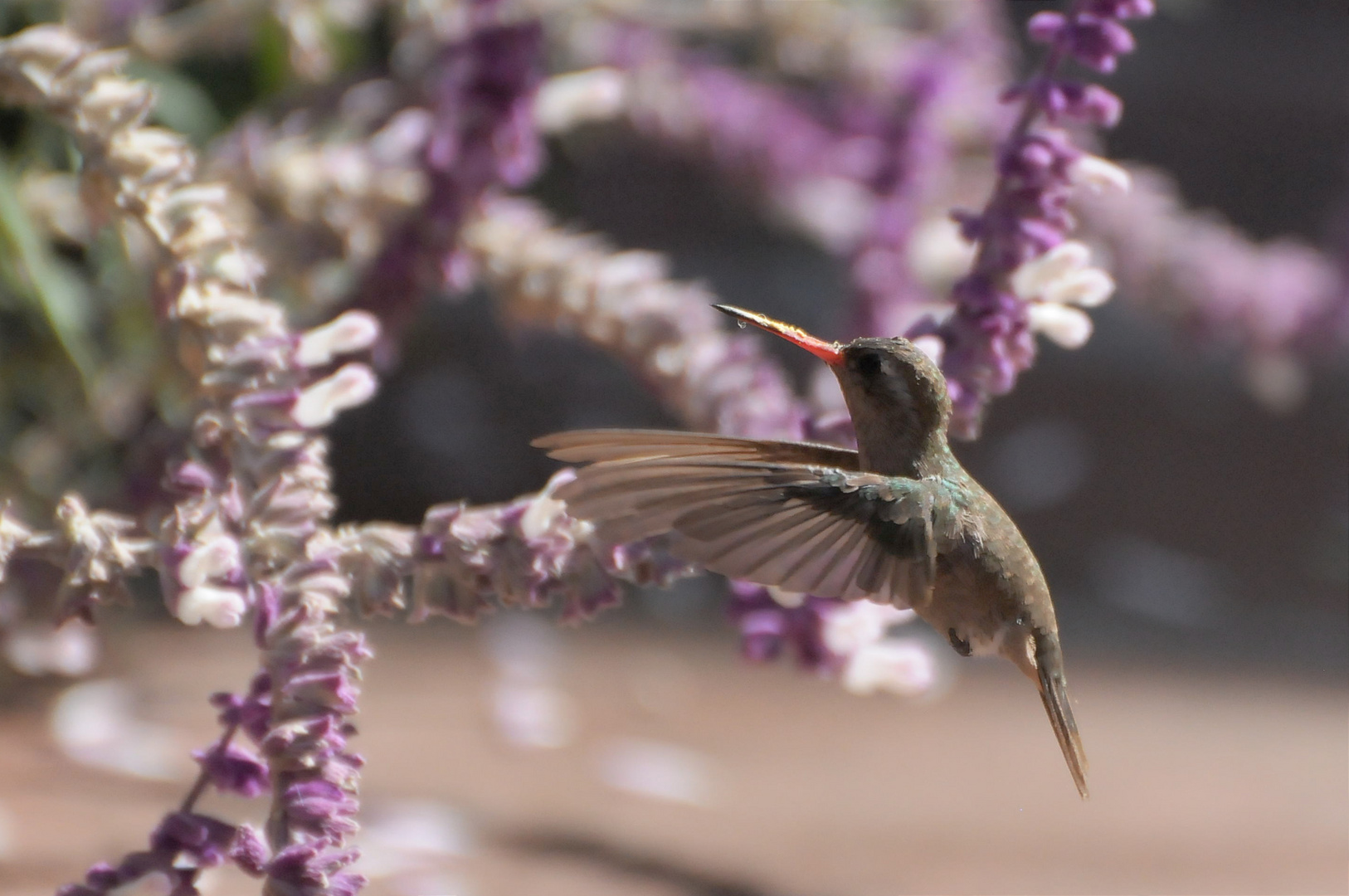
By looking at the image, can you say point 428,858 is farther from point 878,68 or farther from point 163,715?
point 878,68

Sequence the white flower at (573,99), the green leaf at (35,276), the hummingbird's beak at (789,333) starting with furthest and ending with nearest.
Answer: the white flower at (573,99) → the green leaf at (35,276) → the hummingbird's beak at (789,333)

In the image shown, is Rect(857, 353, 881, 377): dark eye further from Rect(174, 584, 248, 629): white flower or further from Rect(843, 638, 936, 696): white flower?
Rect(174, 584, 248, 629): white flower

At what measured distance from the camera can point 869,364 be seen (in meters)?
0.50

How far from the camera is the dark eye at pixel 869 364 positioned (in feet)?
1.62

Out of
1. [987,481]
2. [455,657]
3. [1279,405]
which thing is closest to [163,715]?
[455,657]

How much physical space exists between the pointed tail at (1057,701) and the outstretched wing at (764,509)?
0.10 m

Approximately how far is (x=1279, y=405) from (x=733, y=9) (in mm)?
1116

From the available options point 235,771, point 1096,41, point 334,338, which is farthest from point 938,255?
point 235,771

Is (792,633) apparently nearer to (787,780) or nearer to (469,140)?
(469,140)

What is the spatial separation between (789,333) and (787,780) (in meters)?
0.57

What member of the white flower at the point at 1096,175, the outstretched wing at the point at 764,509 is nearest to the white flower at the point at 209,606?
the outstretched wing at the point at 764,509

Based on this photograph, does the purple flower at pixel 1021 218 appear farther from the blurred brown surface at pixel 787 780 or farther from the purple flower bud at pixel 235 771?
the blurred brown surface at pixel 787 780

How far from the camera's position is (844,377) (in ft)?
1.68

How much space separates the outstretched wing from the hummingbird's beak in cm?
4
